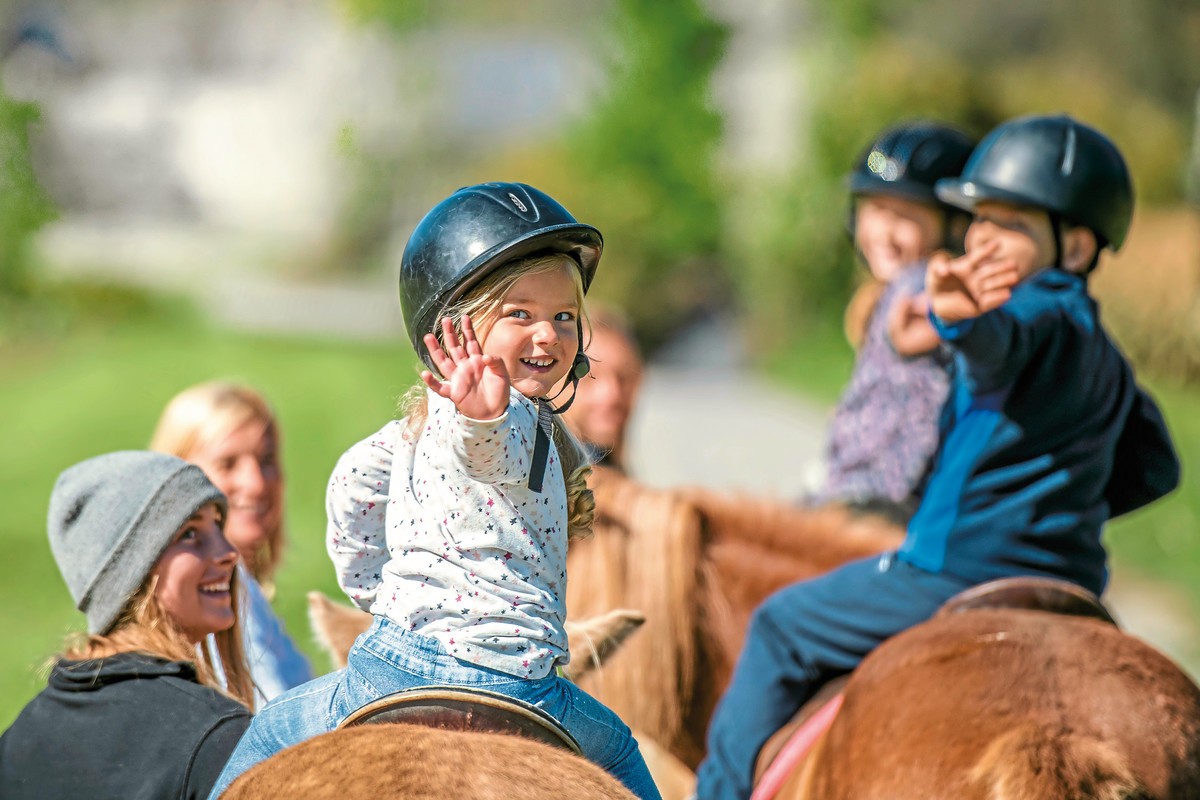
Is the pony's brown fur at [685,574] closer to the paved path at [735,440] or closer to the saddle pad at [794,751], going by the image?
the saddle pad at [794,751]

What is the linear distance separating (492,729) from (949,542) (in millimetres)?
1473

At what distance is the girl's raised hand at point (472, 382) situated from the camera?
1.71 meters

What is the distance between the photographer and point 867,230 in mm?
4383

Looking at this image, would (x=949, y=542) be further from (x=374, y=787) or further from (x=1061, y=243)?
(x=374, y=787)

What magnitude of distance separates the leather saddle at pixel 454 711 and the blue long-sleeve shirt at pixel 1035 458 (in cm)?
141

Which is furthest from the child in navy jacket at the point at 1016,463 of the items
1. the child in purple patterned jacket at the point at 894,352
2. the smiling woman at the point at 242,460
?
the smiling woman at the point at 242,460

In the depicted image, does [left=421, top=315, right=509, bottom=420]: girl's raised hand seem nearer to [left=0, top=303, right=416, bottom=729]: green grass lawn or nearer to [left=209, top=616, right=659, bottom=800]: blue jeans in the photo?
[left=209, top=616, right=659, bottom=800]: blue jeans

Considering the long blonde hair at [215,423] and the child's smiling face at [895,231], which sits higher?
the child's smiling face at [895,231]

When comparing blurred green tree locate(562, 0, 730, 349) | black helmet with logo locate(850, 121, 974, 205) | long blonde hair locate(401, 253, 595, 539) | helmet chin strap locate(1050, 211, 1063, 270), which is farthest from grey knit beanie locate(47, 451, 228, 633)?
blurred green tree locate(562, 0, 730, 349)

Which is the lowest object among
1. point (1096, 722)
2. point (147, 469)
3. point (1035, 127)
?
point (1096, 722)

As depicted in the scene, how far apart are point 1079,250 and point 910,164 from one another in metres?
1.08

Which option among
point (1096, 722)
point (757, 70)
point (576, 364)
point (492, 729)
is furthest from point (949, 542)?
point (757, 70)

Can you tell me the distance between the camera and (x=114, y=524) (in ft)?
7.46

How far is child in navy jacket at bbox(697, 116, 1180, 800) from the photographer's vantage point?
112 inches
